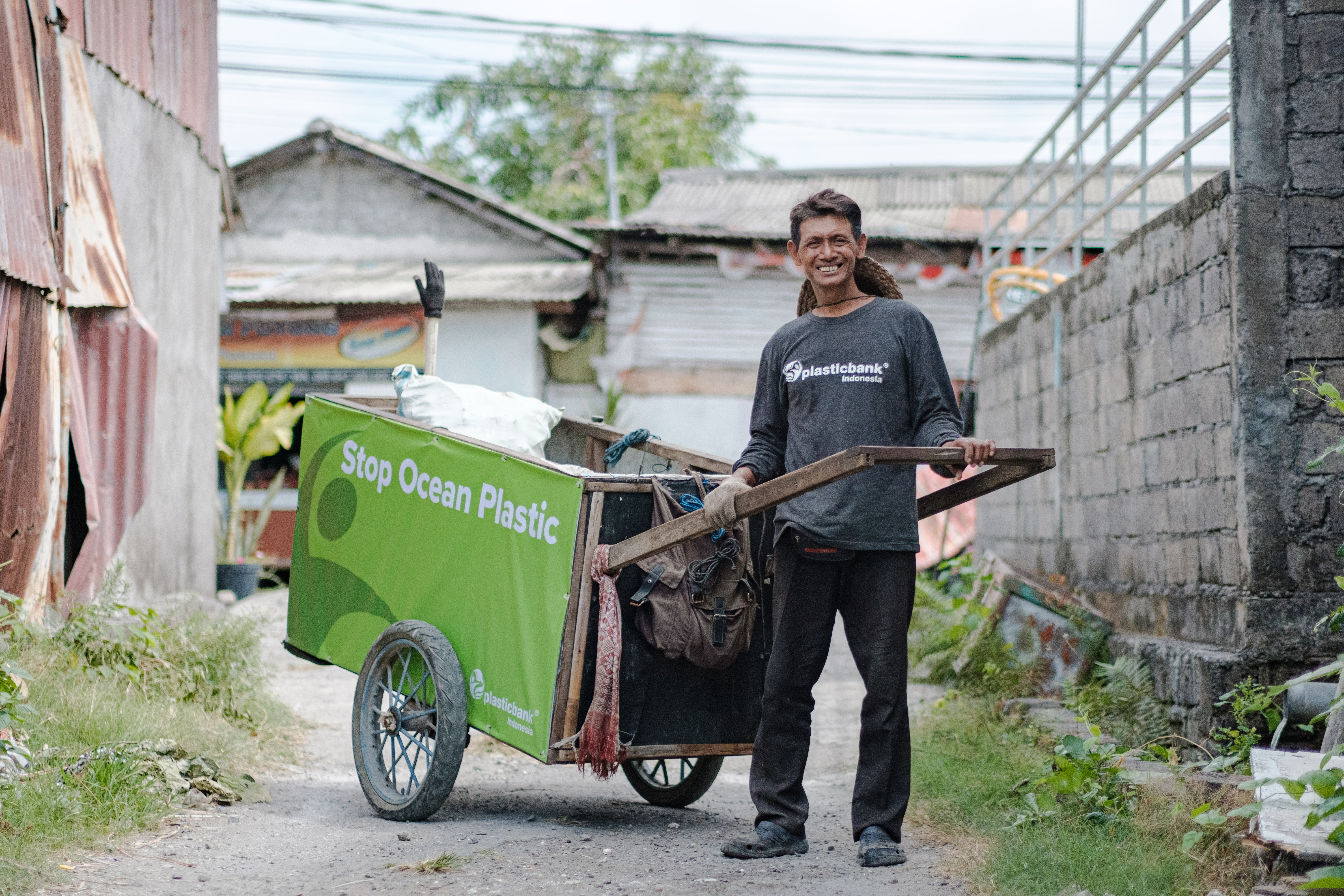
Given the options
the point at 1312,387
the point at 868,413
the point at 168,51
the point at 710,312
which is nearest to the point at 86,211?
the point at 168,51

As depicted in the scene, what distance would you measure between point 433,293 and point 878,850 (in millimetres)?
3105

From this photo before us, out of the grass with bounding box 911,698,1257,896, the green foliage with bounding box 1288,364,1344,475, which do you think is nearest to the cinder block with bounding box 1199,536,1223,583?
the green foliage with bounding box 1288,364,1344,475

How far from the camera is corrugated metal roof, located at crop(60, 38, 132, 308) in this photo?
675 centimetres

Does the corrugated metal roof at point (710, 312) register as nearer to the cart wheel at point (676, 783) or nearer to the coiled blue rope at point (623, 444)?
the coiled blue rope at point (623, 444)

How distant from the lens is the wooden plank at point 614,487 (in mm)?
4324

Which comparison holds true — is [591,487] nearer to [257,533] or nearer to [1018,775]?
[1018,775]

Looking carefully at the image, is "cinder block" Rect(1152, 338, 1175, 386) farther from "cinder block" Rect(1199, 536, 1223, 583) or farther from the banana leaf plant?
the banana leaf plant

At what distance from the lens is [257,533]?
14.0 meters

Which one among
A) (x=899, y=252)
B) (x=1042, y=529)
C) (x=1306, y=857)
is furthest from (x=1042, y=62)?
(x=1306, y=857)

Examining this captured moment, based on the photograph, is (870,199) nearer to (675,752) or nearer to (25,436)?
(25,436)

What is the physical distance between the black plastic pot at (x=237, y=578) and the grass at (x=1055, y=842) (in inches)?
349

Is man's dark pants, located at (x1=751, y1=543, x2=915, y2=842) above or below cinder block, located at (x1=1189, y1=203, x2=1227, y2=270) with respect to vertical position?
below

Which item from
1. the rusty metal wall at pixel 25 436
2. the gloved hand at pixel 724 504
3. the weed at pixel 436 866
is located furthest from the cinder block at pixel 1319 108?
the rusty metal wall at pixel 25 436

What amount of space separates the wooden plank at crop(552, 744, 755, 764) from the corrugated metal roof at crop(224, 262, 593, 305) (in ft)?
38.5
